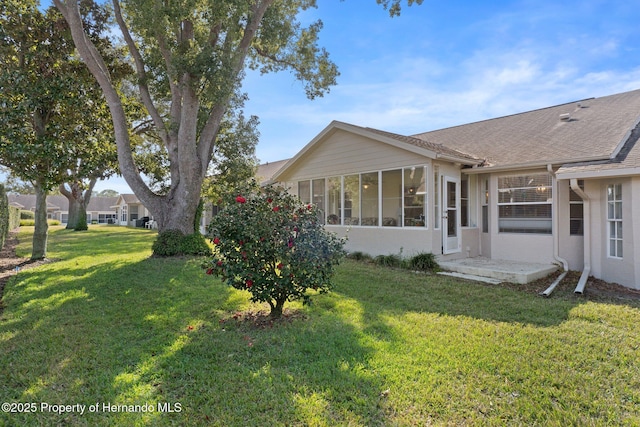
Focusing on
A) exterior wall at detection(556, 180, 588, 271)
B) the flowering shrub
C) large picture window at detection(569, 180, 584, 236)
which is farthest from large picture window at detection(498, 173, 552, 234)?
the flowering shrub

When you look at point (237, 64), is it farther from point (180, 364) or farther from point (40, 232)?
point (180, 364)

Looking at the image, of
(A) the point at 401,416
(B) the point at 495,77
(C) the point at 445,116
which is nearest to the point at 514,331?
(A) the point at 401,416

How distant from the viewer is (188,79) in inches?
364

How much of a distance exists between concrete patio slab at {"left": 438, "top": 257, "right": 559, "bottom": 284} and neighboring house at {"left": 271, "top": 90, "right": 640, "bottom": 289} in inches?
17.6

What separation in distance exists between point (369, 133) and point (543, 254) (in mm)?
5745

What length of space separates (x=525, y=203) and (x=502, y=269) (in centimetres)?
236

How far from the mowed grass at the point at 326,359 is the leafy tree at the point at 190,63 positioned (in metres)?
4.71

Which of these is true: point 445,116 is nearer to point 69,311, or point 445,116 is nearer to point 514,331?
point 514,331

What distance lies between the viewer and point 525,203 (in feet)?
29.0

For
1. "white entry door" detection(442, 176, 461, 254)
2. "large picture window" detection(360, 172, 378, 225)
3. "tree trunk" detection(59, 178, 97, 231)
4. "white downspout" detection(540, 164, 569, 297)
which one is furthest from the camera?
"tree trunk" detection(59, 178, 97, 231)

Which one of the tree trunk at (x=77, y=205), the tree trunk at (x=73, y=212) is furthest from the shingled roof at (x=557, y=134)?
the tree trunk at (x=73, y=212)

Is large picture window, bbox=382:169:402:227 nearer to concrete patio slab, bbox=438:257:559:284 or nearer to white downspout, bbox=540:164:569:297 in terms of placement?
concrete patio slab, bbox=438:257:559:284

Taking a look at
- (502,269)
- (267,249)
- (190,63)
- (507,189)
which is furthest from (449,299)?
(190,63)

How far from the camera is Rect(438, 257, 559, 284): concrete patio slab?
7.16m
